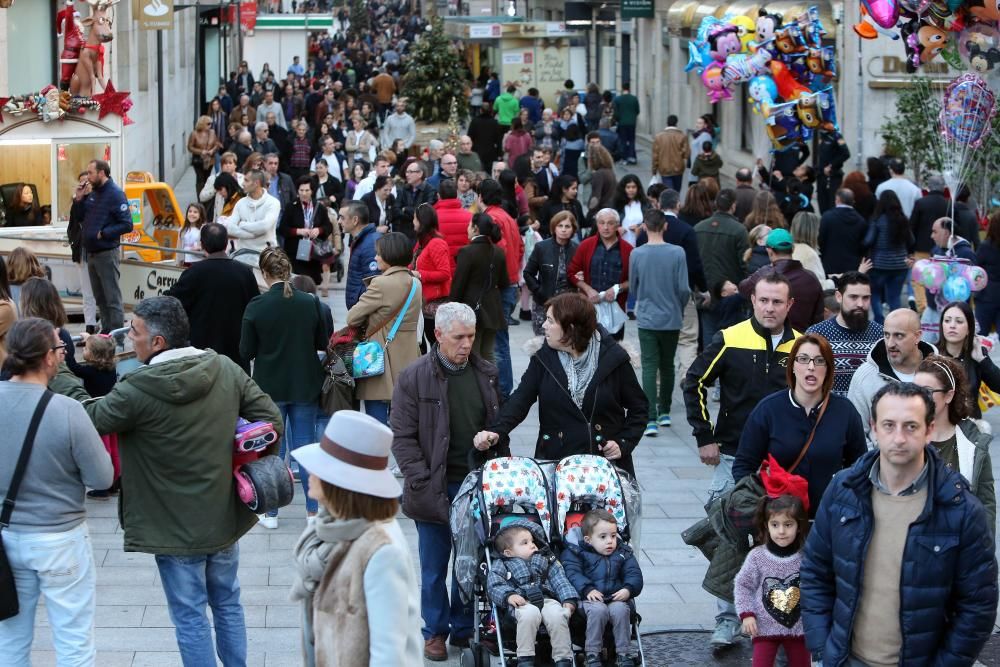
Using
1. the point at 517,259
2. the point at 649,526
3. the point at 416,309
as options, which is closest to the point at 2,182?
the point at 517,259

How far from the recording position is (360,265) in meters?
12.4

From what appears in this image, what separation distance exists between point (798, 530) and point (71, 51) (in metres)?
14.7

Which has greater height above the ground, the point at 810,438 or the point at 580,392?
the point at 580,392

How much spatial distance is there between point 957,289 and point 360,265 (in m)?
5.02

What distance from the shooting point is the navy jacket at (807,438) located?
6953mm

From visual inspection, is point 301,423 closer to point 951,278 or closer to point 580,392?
point 580,392

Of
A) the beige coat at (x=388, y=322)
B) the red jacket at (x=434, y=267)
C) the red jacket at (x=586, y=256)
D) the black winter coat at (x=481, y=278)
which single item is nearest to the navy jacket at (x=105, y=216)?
the red jacket at (x=434, y=267)

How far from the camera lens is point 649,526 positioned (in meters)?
10.1

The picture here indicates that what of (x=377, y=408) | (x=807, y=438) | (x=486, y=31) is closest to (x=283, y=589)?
(x=377, y=408)

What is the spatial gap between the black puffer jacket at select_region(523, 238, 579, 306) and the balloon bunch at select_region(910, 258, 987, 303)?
323 centimetres

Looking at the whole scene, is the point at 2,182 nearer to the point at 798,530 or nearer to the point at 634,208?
the point at 634,208

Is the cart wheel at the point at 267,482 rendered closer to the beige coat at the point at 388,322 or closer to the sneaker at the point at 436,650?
the sneaker at the point at 436,650

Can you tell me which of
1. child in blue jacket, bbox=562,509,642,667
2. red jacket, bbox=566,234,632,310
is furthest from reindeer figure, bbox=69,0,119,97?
child in blue jacket, bbox=562,509,642,667

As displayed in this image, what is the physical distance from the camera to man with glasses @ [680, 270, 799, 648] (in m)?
7.88
